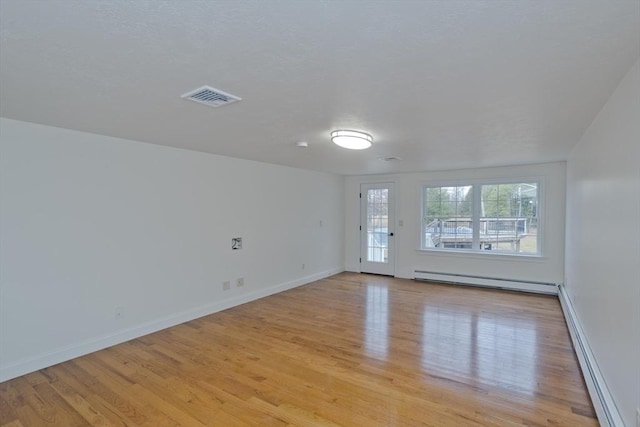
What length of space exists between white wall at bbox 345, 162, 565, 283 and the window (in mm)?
164

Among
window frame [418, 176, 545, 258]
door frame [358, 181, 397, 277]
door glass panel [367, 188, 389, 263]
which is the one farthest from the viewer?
door glass panel [367, 188, 389, 263]

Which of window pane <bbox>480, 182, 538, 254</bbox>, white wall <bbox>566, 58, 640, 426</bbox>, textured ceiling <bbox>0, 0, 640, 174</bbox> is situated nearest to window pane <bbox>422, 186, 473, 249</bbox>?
window pane <bbox>480, 182, 538, 254</bbox>

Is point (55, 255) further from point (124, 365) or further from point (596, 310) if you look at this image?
point (596, 310)

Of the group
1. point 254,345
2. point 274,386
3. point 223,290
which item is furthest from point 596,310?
point 223,290

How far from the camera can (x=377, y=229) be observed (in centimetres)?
719

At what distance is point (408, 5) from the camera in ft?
4.10

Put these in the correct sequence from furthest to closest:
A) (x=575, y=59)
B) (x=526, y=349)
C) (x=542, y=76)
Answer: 1. (x=526, y=349)
2. (x=542, y=76)
3. (x=575, y=59)

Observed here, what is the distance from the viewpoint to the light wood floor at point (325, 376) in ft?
7.53

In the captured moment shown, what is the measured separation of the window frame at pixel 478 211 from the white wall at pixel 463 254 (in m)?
0.04

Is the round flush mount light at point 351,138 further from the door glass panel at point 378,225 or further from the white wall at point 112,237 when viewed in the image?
the door glass panel at point 378,225

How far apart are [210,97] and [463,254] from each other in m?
5.44

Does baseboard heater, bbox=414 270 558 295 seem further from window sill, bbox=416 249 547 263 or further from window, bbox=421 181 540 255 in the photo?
window, bbox=421 181 540 255

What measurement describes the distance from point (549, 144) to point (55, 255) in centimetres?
538

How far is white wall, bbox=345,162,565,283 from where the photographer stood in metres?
5.36
